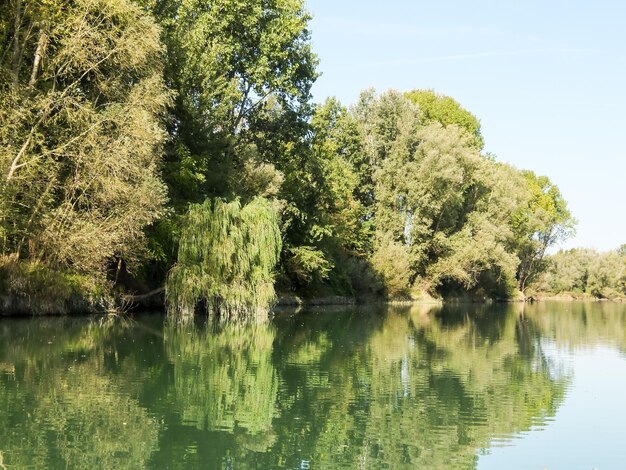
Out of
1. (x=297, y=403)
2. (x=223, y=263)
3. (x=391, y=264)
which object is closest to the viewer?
(x=297, y=403)

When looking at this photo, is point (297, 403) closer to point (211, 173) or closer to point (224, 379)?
point (224, 379)

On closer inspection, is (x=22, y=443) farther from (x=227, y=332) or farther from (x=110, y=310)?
(x=110, y=310)

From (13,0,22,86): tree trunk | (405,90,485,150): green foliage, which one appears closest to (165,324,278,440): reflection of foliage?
(13,0,22,86): tree trunk

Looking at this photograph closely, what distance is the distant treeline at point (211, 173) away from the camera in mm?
25938

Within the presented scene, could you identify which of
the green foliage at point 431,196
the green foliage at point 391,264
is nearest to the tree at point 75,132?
the green foliage at point 391,264

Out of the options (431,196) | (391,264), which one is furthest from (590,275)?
(391,264)

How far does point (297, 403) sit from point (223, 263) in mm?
17481

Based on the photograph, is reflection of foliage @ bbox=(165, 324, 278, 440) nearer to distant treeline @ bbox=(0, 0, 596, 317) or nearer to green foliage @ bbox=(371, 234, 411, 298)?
distant treeline @ bbox=(0, 0, 596, 317)

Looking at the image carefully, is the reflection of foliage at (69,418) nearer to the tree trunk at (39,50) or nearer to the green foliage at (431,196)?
the tree trunk at (39,50)

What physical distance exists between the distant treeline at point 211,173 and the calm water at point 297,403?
485 centimetres

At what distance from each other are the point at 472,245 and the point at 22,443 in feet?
164

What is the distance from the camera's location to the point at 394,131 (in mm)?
57969

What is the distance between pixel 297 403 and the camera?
12672 mm

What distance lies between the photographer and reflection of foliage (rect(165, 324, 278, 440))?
1132cm
